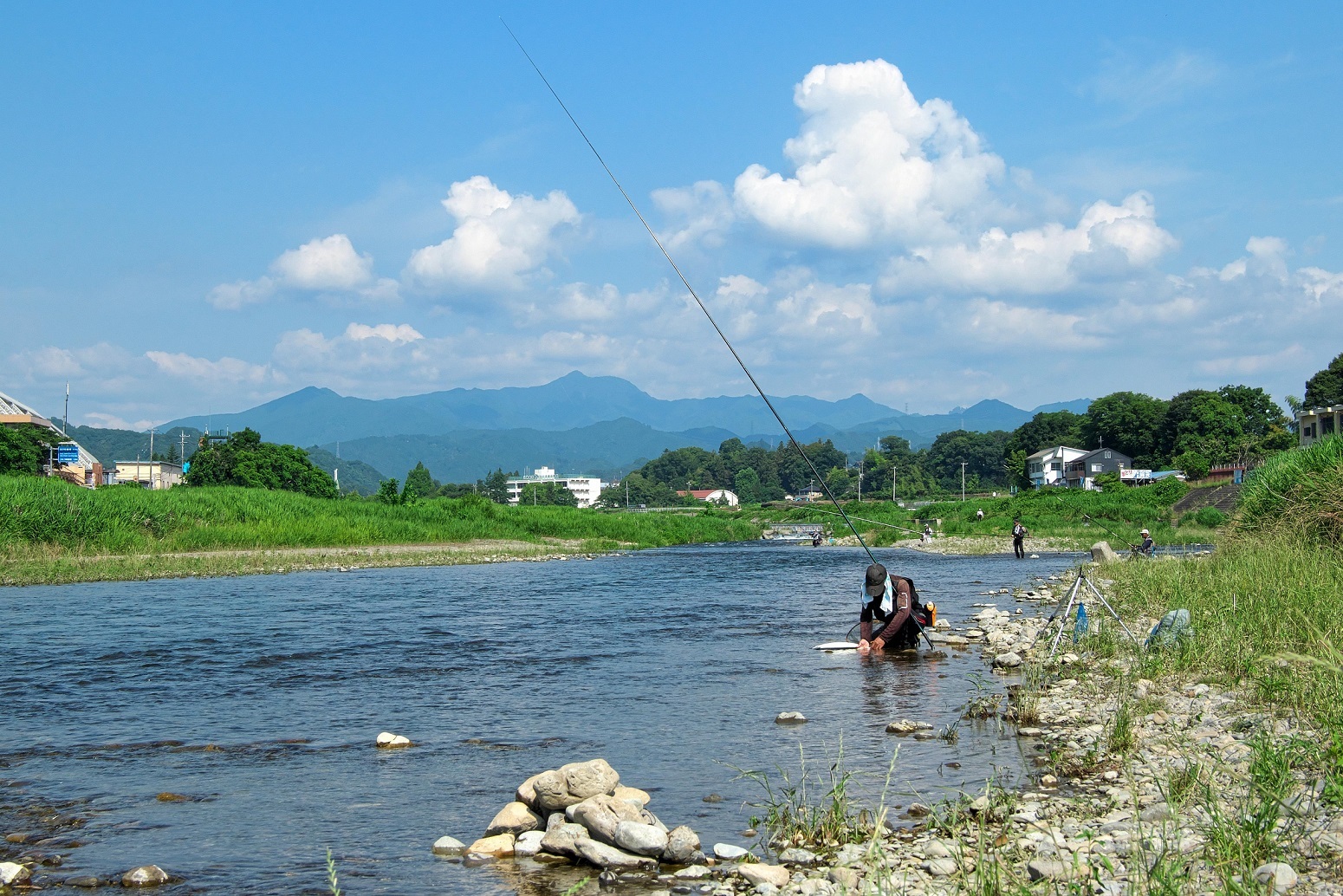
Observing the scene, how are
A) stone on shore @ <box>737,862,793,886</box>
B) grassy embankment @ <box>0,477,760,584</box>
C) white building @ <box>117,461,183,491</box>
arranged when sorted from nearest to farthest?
stone on shore @ <box>737,862,793,886</box>
grassy embankment @ <box>0,477,760,584</box>
white building @ <box>117,461,183,491</box>

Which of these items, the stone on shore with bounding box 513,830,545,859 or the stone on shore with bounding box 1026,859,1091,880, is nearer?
the stone on shore with bounding box 1026,859,1091,880

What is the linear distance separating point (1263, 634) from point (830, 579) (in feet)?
74.3

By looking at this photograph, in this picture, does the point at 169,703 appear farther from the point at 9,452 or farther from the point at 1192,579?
the point at 9,452

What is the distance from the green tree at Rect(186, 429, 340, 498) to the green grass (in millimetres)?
25201

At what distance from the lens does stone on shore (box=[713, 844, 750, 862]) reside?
6.48 m

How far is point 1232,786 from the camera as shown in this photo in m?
6.44

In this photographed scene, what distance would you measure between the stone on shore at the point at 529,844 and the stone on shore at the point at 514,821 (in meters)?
0.18

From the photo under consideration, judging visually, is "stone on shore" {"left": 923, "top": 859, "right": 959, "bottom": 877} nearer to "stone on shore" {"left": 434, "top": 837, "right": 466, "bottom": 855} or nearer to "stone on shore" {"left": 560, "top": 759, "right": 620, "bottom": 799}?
"stone on shore" {"left": 560, "top": 759, "right": 620, "bottom": 799}

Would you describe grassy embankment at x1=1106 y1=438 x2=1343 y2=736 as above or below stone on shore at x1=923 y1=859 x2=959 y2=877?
above

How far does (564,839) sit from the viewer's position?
22.1ft

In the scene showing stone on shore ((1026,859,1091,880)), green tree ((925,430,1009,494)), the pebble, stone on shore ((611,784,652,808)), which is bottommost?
stone on shore ((611,784,652,808))

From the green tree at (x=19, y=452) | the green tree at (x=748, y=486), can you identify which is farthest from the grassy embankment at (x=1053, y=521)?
the green tree at (x=748, y=486)

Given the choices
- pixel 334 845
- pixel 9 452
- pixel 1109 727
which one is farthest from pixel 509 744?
pixel 9 452

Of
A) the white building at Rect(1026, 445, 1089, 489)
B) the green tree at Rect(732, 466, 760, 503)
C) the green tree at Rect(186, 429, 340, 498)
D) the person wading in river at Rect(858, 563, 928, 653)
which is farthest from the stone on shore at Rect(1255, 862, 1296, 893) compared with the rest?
the green tree at Rect(732, 466, 760, 503)
